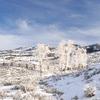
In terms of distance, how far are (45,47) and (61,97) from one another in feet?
283

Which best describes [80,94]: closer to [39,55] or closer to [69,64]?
[39,55]

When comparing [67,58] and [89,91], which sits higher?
[67,58]

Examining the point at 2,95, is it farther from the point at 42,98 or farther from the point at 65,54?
the point at 65,54

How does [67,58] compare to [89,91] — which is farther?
[67,58]

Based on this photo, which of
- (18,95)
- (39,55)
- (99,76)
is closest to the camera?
(18,95)

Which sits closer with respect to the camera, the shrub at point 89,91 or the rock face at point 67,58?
the shrub at point 89,91

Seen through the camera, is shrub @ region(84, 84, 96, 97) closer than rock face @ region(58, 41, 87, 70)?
Yes

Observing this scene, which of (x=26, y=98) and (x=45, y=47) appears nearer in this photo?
(x=26, y=98)

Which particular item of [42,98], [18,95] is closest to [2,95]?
[18,95]

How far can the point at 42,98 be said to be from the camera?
35531mm

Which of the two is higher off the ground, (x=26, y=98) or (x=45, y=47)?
(x=45, y=47)

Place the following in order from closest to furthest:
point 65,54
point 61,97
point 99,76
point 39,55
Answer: point 61,97 < point 99,76 < point 39,55 < point 65,54

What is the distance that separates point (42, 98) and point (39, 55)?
86.0 metres

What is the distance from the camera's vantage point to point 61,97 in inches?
1545
